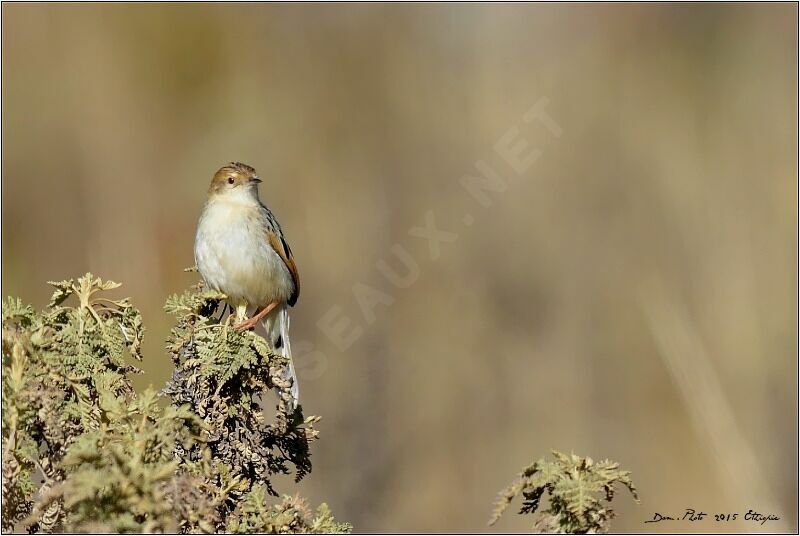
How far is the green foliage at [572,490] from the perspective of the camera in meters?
2.00

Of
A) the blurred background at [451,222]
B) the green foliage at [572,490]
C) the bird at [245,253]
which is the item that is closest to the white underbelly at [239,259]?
the bird at [245,253]

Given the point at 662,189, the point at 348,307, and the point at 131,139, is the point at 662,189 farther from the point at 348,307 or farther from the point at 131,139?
the point at 131,139

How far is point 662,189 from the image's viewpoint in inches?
279

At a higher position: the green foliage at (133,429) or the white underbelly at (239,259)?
the white underbelly at (239,259)

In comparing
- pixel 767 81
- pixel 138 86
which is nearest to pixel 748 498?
pixel 767 81

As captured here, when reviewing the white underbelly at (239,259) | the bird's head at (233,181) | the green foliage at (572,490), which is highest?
the bird's head at (233,181)

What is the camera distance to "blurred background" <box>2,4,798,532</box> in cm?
650

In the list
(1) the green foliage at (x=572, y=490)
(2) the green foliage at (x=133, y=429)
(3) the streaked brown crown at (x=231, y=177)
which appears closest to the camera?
(2) the green foliage at (x=133, y=429)

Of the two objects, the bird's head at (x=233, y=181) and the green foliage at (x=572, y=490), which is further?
the bird's head at (x=233, y=181)

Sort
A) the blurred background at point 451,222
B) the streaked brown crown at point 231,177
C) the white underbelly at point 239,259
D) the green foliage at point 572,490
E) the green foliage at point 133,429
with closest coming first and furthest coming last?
the green foliage at point 133,429 → the green foliage at point 572,490 → the white underbelly at point 239,259 → the streaked brown crown at point 231,177 → the blurred background at point 451,222

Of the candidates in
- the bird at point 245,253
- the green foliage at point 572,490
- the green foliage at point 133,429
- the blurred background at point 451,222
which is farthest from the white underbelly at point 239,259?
the green foliage at point 572,490

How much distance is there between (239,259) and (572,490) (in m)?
2.97

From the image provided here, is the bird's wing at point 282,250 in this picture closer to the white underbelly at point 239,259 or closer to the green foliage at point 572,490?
the white underbelly at point 239,259

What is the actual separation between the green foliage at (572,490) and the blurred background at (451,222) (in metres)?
3.90
